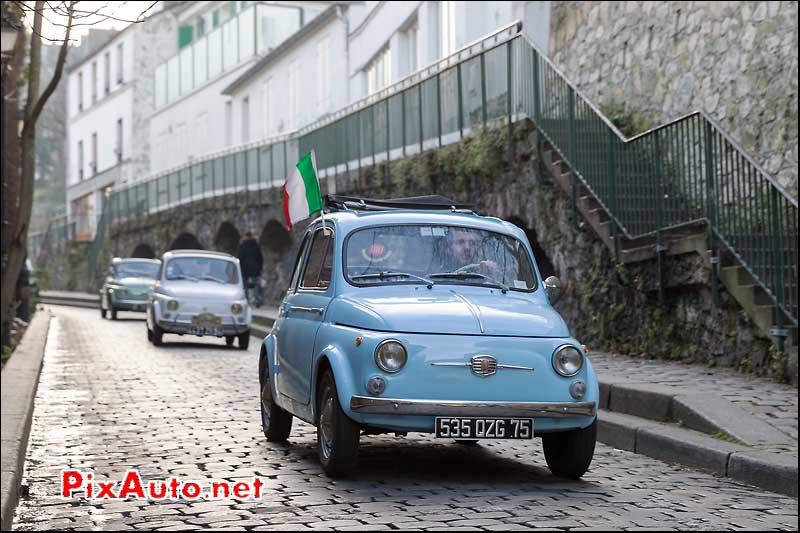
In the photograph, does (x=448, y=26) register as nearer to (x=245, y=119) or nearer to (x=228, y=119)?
(x=245, y=119)

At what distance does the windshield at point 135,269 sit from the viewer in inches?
1227

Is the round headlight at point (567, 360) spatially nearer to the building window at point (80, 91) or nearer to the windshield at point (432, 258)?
the windshield at point (432, 258)

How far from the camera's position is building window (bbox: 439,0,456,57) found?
26.7m

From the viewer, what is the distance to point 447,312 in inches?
301

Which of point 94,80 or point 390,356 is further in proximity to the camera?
point 94,80

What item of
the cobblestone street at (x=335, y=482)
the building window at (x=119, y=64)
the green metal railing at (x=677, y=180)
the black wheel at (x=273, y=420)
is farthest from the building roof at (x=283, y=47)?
the black wheel at (x=273, y=420)

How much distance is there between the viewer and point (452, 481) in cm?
761

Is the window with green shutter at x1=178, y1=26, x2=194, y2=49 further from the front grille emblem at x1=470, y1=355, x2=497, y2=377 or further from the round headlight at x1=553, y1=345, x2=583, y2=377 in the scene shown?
the front grille emblem at x1=470, y1=355, x2=497, y2=377

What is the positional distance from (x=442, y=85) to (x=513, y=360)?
1413cm

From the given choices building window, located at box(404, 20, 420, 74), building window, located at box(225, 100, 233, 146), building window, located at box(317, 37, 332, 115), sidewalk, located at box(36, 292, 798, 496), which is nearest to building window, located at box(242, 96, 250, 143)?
building window, located at box(225, 100, 233, 146)

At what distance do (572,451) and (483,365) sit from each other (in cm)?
84

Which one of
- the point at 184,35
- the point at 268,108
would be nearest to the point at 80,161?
the point at 184,35

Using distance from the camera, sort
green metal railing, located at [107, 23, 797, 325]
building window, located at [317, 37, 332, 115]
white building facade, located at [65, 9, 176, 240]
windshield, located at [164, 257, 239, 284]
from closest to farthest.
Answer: green metal railing, located at [107, 23, 797, 325], windshield, located at [164, 257, 239, 284], building window, located at [317, 37, 332, 115], white building facade, located at [65, 9, 176, 240]

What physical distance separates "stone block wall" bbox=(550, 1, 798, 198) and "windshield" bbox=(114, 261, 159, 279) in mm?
12517
